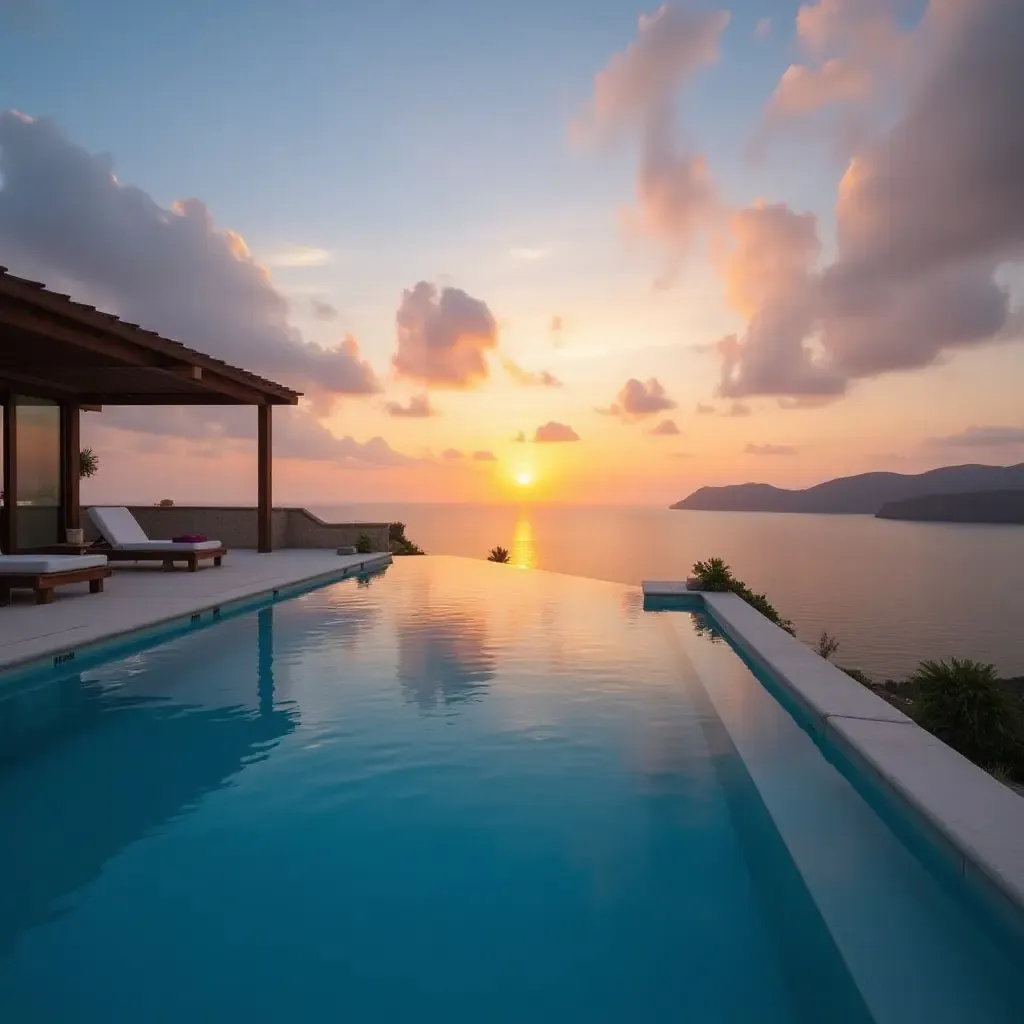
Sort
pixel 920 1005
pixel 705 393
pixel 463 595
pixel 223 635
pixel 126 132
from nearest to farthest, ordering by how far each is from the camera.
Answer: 1. pixel 920 1005
2. pixel 223 635
3. pixel 463 595
4. pixel 126 132
5. pixel 705 393

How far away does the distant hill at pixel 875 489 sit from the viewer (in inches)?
4210

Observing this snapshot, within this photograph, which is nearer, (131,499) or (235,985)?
(235,985)

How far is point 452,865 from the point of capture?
342cm

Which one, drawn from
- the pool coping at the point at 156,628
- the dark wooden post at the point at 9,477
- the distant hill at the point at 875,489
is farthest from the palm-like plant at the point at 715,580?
the distant hill at the point at 875,489

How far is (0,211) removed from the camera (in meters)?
17.3

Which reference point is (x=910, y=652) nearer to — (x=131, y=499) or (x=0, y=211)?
(x=131, y=499)

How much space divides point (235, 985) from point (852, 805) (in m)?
3.10

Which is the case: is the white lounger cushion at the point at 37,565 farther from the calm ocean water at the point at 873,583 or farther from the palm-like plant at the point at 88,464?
the calm ocean water at the point at 873,583

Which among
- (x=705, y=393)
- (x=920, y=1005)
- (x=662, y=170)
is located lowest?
(x=920, y=1005)

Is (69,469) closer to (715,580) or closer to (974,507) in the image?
(715,580)

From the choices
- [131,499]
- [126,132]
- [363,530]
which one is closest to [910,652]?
[363,530]

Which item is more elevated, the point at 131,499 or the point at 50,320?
the point at 50,320

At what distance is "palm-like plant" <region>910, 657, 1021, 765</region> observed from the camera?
19.7ft

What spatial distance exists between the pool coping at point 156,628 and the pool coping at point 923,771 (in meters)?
6.35
